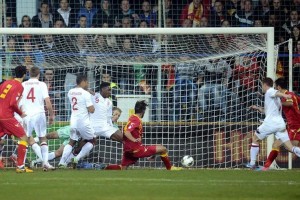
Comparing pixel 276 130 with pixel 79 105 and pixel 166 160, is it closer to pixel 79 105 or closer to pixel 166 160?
pixel 166 160

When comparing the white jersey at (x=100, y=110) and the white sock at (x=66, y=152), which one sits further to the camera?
the white jersey at (x=100, y=110)

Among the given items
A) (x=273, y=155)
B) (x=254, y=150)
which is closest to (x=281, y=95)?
(x=273, y=155)

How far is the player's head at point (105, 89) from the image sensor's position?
21562 millimetres

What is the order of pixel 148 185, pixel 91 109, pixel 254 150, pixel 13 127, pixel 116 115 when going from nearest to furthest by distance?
pixel 148 185
pixel 13 127
pixel 91 109
pixel 254 150
pixel 116 115

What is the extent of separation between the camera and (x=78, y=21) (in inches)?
977

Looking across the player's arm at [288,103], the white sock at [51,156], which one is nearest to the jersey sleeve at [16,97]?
the white sock at [51,156]

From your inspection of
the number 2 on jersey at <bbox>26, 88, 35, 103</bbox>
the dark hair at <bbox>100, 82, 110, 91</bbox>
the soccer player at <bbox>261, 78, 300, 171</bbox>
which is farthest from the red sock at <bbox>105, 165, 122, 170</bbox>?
the soccer player at <bbox>261, 78, 300, 171</bbox>

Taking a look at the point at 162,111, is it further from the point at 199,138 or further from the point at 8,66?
the point at 8,66

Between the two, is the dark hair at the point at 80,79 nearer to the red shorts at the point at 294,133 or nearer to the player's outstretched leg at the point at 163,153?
the player's outstretched leg at the point at 163,153

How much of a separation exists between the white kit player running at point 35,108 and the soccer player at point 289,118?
407cm

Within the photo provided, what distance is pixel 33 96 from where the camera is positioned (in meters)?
20.2

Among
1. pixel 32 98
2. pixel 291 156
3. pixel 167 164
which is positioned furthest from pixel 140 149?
pixel 291 156

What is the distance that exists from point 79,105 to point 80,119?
0.88ft

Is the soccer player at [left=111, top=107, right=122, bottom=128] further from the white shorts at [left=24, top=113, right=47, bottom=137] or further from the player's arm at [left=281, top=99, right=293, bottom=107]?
the player's arm at [left=281, top=99, right=293, bottom=107]
